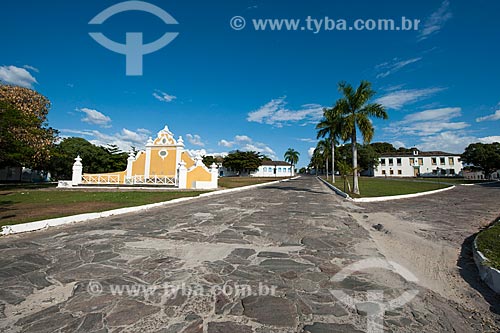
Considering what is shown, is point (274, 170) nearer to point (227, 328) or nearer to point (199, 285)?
point (199, 285)

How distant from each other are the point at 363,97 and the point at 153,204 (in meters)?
16.1

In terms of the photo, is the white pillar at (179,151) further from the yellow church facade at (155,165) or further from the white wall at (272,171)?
the white wall at (272,171)

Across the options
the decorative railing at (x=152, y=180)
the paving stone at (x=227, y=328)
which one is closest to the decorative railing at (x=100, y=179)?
the decorative railing at (x=152, y=180)

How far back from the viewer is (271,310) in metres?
2.96

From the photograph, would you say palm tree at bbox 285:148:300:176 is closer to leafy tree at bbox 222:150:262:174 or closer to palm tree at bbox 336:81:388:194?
leafy tree at bbox 222:150:262:174

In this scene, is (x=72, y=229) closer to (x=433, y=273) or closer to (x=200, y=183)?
(x=433, y=273)

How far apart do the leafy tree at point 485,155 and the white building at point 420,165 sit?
17.0m

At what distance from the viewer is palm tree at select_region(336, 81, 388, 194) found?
18386 millimetres

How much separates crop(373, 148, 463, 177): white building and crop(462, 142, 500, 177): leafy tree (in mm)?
16970

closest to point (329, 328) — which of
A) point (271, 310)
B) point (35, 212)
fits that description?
point (271, 310)

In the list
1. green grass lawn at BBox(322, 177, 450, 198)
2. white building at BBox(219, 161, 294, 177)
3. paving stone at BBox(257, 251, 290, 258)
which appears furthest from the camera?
white building at BBox(219, 161, 294, 177)

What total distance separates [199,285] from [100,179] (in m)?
31.1

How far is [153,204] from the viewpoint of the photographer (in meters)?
12.1

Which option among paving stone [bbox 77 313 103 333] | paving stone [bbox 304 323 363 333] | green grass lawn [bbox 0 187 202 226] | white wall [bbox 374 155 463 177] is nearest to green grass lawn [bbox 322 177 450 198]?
green grass lawn [bbox 0 187 202 226]
